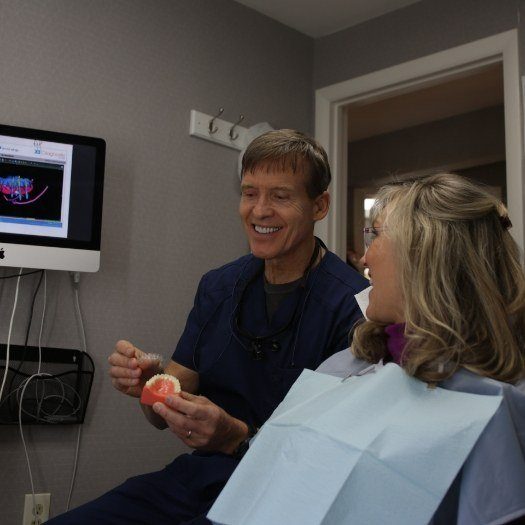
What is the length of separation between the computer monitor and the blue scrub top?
1.89 ft

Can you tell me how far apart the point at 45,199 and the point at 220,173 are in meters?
0.85

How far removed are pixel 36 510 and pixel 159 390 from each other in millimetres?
1018

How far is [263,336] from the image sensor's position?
→ 1.58 metres

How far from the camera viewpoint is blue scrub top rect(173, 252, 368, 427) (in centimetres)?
156

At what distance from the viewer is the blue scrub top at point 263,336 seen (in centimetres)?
156

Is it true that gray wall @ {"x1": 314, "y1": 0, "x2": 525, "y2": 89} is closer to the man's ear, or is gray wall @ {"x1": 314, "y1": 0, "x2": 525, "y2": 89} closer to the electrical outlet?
the man's ear

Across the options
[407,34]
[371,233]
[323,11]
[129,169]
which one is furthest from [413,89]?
[371,233]

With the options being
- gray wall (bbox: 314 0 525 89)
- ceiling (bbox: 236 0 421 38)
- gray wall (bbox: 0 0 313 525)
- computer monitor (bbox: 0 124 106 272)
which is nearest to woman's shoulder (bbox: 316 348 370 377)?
computer monitor (bbox: 0 124 106 272)

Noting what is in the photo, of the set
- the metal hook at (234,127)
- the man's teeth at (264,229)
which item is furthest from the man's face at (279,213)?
the metal hook at (234,127)

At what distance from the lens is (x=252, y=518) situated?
965mm

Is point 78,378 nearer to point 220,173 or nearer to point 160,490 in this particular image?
point 160,490

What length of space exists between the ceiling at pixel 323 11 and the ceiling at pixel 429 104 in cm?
70

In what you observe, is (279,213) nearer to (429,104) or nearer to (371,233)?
(371,233)

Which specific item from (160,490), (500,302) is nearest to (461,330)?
(500,302)
